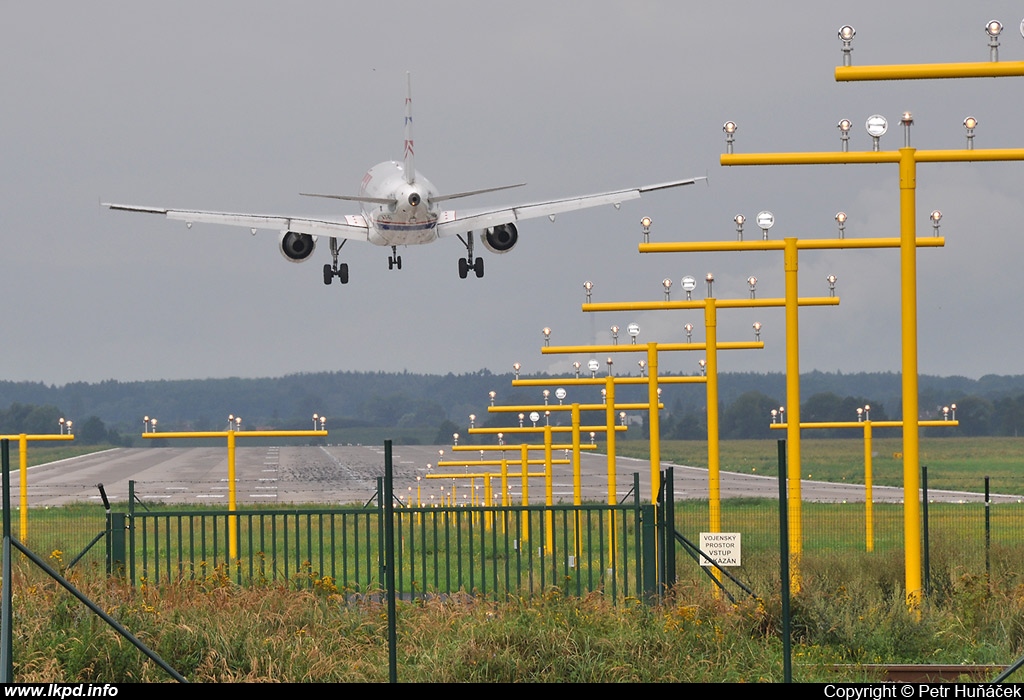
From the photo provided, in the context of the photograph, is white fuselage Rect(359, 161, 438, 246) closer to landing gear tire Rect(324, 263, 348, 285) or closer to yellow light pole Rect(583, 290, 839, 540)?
landing gear tire Rect(324, 263, 348, 285)

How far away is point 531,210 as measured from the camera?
137 feet

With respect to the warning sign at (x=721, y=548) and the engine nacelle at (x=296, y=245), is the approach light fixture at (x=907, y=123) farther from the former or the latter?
the engine nacelle at (x=296, y=245)

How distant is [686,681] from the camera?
15.1m

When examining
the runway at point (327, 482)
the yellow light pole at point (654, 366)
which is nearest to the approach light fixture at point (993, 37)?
the yellow light pole at point (654, 366)

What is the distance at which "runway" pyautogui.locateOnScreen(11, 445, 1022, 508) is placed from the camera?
2697 inches

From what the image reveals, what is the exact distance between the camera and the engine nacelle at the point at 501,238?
41.9 metres

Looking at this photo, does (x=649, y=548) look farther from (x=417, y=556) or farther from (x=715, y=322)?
(x=417, y=556)

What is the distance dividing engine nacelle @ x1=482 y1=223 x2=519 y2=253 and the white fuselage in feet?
5.25

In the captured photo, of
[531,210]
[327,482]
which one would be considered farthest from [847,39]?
[327,482]

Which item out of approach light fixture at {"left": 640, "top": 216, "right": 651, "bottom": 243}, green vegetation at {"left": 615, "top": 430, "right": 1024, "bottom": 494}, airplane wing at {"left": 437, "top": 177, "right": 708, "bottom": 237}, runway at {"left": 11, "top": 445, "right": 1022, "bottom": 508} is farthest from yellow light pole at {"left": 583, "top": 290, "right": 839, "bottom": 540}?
green vegetation at {"left": 615, "top": 430, "right": 1024, "bottom": 494}

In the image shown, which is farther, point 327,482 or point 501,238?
point 327,482

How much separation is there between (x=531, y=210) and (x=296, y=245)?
22.7ft

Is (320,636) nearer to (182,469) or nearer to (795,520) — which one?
(795,520)
